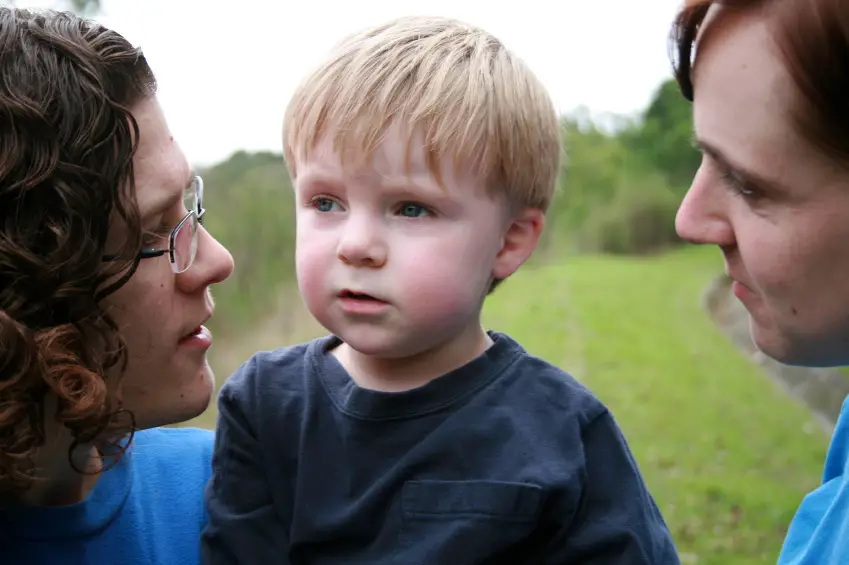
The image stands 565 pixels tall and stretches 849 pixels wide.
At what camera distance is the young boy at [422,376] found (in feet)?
5.31

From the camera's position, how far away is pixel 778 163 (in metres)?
1.36

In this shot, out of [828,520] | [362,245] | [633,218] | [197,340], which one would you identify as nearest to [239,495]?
[197,340]

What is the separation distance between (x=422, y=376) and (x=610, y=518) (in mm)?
448

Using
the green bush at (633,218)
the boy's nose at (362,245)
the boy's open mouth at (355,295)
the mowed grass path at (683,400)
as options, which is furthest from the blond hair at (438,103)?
the green bush at (633,218)

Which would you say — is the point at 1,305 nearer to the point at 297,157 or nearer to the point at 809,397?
the point at 297,157

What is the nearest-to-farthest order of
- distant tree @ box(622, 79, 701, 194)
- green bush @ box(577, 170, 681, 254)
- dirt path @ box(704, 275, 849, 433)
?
dirt path @ box(704, 275, 849, 433) < green bush @ box(577, 170, 681, 254) < distant tree @ box(622, 79, 701, 194)

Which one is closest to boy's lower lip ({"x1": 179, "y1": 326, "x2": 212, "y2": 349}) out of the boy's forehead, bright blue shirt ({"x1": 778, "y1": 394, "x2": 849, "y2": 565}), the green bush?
the boy's forehead

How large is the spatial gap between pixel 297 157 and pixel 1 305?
597mm

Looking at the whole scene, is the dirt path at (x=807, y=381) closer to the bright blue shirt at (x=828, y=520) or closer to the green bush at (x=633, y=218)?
the green bush at (x=633, y=218)

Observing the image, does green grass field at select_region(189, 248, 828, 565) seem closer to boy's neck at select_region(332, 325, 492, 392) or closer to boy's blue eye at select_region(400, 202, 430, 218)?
boy's neck at select_region(332, 325, 492, 392)

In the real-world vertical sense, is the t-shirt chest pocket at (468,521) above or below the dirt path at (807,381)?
above

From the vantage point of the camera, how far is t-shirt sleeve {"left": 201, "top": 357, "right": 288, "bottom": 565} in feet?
5.79

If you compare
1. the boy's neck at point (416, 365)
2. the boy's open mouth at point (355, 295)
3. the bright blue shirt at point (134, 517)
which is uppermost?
the boy's open mouth at point (355, 295)

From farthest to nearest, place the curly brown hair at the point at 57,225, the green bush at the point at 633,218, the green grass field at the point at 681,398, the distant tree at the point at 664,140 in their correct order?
the distant tree at the point at 664,140 < the green bush at the point at 633,218 < the green grass field at the point at 681,398 < the curly brown hair at the point at 57,225
